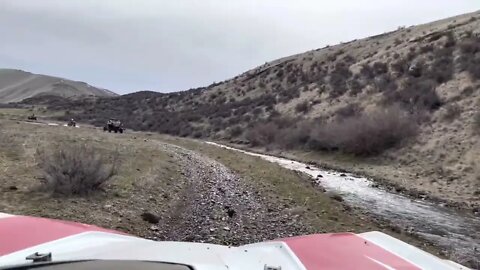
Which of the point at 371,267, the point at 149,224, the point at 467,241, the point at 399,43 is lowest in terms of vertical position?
the point at 467,241

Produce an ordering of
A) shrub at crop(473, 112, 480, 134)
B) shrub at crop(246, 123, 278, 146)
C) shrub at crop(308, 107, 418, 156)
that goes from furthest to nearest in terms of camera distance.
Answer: shrub at crop(246, 123, 278, 146)
shrub at crop(308, 107, 418, 156)
shrub at crop(473, 112, 480, 134)

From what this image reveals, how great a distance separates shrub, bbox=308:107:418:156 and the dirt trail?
12.2 meters

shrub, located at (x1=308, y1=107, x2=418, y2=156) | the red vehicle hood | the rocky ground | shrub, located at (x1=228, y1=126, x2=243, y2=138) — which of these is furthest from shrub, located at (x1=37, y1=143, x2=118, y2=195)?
shrub, located at (x1=228, y1=126, x2=243, y2=138)

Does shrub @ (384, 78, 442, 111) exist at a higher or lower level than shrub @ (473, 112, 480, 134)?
higher

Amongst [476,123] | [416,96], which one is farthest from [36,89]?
[476,123]

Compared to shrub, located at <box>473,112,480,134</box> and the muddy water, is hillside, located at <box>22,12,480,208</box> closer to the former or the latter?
shrub, located at <box>473,112,480,134</box>

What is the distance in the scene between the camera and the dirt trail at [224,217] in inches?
376

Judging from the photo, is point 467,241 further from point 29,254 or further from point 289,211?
point 29,254

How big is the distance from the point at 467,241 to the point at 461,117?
607 inches

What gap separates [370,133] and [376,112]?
3.47m

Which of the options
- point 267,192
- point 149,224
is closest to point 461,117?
point 267,192

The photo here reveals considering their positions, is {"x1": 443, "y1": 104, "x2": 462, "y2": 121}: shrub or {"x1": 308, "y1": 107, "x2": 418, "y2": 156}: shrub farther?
{"x1": 308, "y1": 107, "x2": 418, "y2": 156}: shrub

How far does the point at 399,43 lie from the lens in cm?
5531

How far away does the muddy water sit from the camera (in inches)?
449
